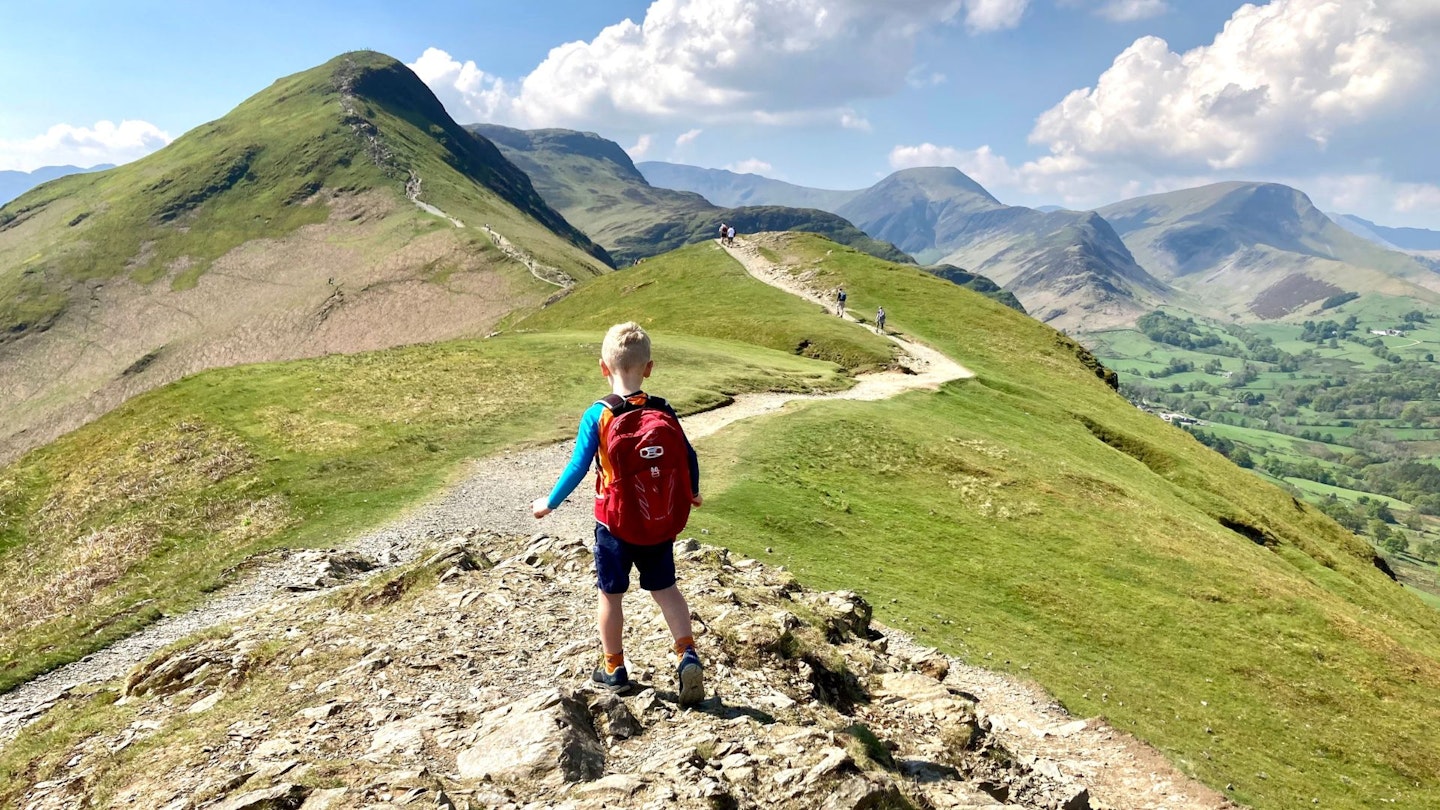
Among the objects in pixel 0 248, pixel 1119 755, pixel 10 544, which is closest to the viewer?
pixel 1119 755

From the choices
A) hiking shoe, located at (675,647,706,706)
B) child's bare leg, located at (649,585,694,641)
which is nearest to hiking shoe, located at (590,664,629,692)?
hiking shoe, located at (675,647,706,706)

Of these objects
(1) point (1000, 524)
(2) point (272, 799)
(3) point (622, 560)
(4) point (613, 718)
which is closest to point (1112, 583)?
(1) point (1000, 524)

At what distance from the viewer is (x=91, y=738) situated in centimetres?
1306

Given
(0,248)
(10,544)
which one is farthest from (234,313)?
(10,544)

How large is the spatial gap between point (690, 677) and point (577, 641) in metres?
3.80

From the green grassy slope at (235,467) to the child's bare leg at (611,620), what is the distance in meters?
18.4

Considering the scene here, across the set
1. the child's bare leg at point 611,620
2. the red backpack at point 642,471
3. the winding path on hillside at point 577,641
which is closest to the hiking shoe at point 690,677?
the child's bare leg at point 611,620

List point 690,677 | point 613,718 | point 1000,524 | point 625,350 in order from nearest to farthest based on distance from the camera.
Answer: point 625,350 < point 613,718 < point 690,677 < point 1000,524

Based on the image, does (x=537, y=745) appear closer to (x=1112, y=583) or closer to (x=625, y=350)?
(x=625, y=350)

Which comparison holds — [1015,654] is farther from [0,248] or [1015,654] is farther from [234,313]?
[0,248]

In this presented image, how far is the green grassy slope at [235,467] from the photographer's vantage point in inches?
953

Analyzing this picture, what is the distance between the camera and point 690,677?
10.8 m

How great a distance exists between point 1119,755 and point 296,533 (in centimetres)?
2845

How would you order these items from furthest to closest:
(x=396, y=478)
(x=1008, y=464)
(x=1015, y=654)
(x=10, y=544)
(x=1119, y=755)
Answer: (x=1008, y=464), (x=396, y=478), (x=10, y=544), (x=1015, y=654), (x=1119, y=755)
